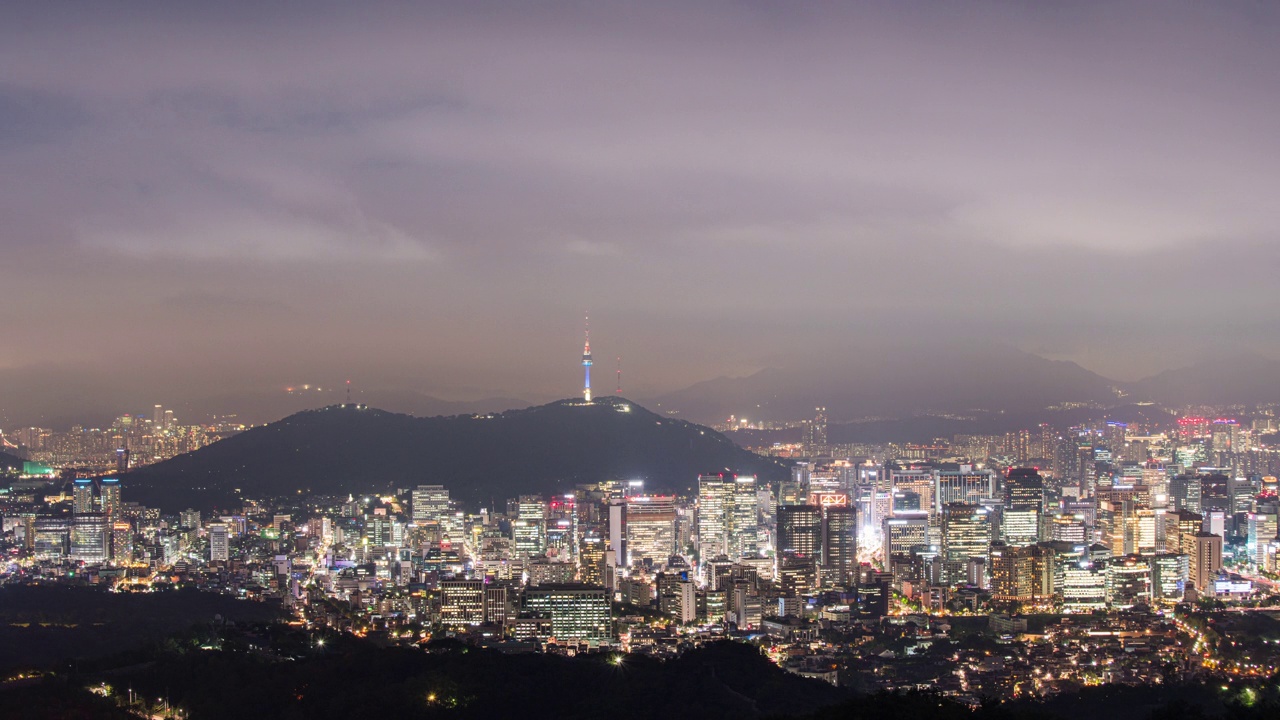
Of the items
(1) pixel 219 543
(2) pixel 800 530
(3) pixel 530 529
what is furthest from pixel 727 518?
(1) pixel 219 543

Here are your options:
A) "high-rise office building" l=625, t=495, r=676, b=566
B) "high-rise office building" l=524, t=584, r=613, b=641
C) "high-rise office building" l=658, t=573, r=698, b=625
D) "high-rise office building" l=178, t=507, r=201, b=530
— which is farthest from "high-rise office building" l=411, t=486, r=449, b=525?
"high-rise office building" l=524, t=584, r=613, b=641

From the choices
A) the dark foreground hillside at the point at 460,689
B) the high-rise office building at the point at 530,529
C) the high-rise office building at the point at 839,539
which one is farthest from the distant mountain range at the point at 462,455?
the dark foreground hillside at the point at 460,689

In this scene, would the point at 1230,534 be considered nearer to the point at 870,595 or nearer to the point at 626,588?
the point at 870,595

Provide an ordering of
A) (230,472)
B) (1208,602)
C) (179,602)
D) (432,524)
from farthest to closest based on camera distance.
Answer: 1. (230,472)
2. (432,524)
3. (1208,602)
4. (179,602)

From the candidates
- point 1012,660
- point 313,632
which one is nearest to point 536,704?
point 313,632

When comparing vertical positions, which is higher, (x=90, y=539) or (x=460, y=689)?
(x=90, y=539)

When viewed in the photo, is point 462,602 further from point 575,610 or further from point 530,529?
point 530,529

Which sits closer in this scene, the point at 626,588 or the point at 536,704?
the point at 536,704

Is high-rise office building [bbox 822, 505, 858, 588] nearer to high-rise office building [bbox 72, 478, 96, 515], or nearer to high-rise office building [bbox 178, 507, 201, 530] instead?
high-rise office building [bbox 178, 507, 201, 530]
